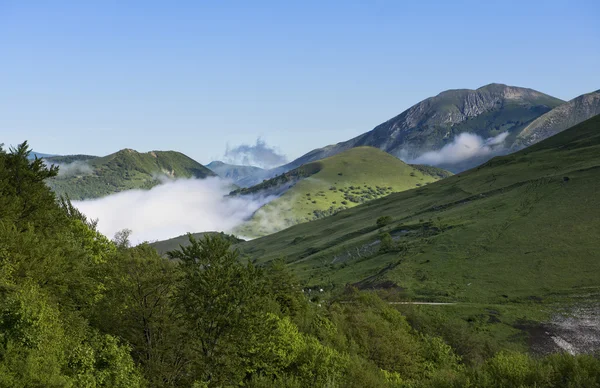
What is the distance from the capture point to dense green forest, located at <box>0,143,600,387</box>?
127ft

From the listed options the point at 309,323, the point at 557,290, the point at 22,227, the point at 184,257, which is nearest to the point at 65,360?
the point at 184,257

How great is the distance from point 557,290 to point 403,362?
74499 mm

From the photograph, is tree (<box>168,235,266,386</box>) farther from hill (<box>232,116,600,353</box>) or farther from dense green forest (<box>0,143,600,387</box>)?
hill (<box>232,116,600,353</box>)

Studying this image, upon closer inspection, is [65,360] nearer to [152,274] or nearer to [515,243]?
[152,274]

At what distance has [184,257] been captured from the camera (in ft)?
167

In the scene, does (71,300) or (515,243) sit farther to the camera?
(515,243)

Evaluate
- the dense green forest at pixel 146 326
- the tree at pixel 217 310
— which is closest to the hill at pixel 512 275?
the dense green forest at pixel 146 326

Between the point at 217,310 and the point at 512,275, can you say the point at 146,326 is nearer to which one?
the point at 217,310

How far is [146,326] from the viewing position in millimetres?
48625

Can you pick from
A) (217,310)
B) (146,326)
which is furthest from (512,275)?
(146,326)

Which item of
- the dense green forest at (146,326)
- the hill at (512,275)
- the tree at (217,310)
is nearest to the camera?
the dense green forest at (146,326)

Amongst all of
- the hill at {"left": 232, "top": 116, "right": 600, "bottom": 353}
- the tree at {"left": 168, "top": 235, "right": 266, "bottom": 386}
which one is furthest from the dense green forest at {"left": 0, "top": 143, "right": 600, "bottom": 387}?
the hill at {"left": 232, "top": 116, "right": 600, "bottom": 353}

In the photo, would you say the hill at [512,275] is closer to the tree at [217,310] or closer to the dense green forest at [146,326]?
the dense green forest at [146,326]

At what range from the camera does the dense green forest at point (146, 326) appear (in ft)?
127
